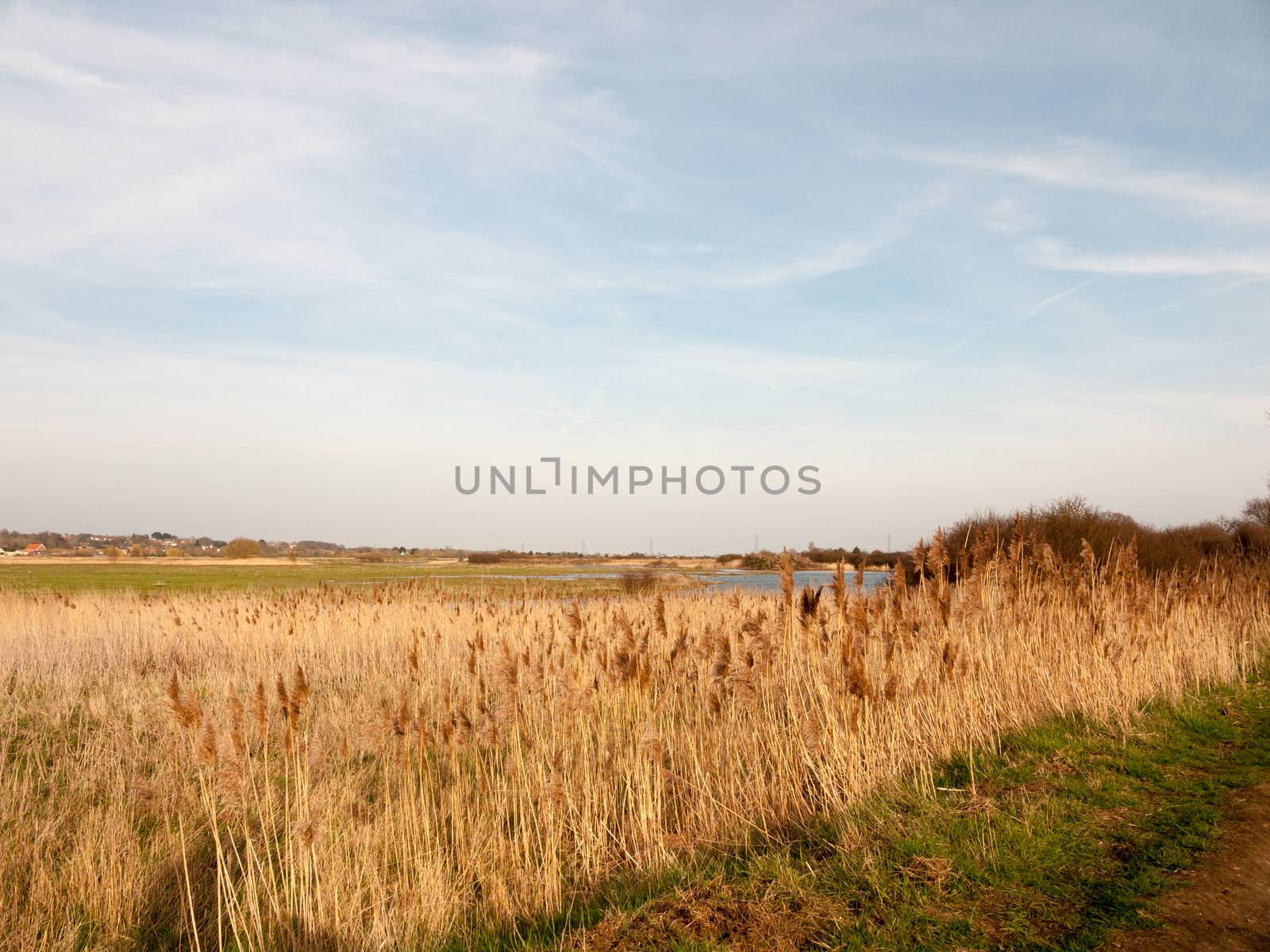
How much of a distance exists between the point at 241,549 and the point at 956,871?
9898 centimetres

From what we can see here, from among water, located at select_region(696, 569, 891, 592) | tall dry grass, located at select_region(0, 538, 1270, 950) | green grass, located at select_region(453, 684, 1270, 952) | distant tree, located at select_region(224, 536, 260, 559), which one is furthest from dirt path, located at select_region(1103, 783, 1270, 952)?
distant tree, located at select_region(224, 536, 260, 559)

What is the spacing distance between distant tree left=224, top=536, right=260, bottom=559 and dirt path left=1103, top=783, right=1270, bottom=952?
3829 inches

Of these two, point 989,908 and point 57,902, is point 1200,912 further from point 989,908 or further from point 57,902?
point 57,902

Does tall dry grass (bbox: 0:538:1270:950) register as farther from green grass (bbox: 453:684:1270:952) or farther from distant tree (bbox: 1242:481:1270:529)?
distant tree (bbox: 1242:481:1270:529)

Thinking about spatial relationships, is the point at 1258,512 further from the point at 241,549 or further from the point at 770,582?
the point at 241,549

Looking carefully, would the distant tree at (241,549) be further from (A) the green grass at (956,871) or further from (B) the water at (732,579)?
(A) the green grass at (956,871)

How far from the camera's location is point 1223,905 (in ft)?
12.0

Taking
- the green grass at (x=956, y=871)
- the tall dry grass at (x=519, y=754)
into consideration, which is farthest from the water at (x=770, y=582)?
the green grass at (x=956, y=871)

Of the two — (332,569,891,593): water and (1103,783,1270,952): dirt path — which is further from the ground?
(1103,783,1270,952): dirt path

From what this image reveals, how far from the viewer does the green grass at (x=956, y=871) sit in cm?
348

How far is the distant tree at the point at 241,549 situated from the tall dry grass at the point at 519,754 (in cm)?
8859

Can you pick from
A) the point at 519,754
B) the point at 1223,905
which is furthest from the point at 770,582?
the point at 1223,905

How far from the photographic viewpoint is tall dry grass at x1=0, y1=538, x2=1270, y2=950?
176 inches

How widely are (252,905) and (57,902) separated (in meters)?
1.79
